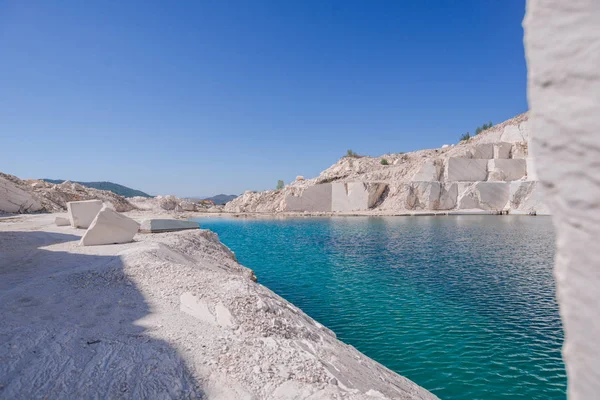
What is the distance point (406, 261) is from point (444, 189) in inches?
1147

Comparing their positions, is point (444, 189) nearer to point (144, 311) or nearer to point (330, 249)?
point (330, 249)

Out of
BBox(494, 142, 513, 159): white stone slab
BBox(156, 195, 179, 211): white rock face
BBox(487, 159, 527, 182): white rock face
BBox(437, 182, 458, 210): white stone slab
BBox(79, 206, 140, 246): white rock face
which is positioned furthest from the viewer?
BBox(156, 195, 179, 211): white rock face

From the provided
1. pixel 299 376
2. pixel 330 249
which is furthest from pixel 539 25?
pixel 330 249

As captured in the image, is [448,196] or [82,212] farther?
[448,196]

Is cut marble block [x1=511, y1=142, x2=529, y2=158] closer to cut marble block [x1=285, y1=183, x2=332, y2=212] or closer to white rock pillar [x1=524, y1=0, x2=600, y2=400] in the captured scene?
cut marble block [x1=285, y1=183, x2=332, y2=212]

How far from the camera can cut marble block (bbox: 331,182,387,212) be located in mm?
42781

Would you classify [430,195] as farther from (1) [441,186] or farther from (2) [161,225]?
(2) [161,225]

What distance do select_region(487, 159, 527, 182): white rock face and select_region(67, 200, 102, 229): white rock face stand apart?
130 ft

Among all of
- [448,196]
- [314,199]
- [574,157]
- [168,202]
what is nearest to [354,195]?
[314,199]

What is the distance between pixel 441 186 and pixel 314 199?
1558cm

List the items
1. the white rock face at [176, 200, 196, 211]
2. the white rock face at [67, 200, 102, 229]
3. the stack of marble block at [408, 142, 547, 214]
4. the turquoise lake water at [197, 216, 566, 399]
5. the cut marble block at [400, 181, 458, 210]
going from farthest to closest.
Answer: the white rock face at [176, 200, 196, 211] < the cut marble block at [400, 181, 458, 210] < the stack of marble block at [408, 142, 547, 214] < the white rock face at [67, 200, 102, 229] < the turquoise lake water at [197, 216, 566, 399]

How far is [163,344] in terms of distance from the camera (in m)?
3.88

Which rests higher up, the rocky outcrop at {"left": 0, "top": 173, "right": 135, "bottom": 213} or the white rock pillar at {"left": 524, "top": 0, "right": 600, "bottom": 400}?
the rocky outcrop at {"left": 0, "top": 173, "right": 135, "bottom": 213}

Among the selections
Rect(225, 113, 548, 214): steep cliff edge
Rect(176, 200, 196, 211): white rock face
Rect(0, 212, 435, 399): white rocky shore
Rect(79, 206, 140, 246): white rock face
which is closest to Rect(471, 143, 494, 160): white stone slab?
Rect(225, 113, 548, 214): steep cliff edge
